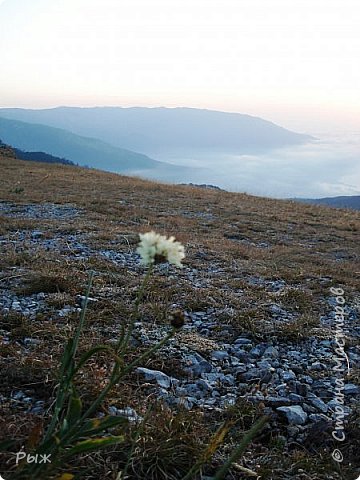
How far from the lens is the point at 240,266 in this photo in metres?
7.28

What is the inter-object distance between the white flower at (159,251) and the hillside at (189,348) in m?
0.75

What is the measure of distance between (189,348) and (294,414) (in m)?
1.11

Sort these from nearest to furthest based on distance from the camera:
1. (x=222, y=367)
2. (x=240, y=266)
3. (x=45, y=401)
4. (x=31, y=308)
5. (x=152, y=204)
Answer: (x=45, y=401) < (x=222, y=367) < (x=31, y=308) < (x=240, y=266) < (x=152, y=204)

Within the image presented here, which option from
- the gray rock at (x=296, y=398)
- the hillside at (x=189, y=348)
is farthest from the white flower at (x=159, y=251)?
the gray rock at (x=296, y=398)

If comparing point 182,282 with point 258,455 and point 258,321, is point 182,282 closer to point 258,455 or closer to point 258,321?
point 258,321

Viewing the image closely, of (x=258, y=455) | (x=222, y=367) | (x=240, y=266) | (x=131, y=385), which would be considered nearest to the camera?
(x=258, y=455)

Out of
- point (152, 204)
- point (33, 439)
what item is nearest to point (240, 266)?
point (33, 439)

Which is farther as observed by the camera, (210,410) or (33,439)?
(210,410)

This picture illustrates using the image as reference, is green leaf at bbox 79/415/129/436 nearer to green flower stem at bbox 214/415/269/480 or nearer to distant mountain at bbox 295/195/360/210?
green flower stem at bbox 214/415/269/480

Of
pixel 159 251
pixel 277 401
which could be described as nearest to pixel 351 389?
pixel 277 401

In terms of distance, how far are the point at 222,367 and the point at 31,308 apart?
1.87 m

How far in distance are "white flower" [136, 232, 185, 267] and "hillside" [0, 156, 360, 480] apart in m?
0.75

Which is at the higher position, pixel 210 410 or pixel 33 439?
pixel 33 439

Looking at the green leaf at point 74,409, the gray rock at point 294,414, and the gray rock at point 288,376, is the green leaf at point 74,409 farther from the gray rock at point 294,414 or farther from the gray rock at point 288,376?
the gray rock at point 288,376
